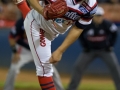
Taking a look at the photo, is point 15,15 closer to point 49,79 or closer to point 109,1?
point 109,1

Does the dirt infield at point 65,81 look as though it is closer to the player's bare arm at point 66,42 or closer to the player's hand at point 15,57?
the player's hand at point 15,57

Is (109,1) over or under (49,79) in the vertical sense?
under

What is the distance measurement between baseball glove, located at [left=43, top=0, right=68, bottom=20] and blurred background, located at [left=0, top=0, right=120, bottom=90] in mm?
6495

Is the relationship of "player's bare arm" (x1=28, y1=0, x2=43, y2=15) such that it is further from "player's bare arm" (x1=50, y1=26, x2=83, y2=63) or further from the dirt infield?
the dirt infield

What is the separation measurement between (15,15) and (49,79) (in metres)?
7.84

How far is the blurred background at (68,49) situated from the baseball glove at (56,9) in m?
6.49

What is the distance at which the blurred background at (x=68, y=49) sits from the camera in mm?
12086

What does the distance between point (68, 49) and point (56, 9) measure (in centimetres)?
702

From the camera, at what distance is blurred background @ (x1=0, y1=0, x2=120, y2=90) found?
39.7ft

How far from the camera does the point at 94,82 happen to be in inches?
450

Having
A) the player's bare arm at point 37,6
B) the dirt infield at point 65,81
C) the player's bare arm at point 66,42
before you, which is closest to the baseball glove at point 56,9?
the player's bare arm at point 37,6

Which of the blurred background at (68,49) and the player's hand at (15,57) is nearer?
the player's hand at (15,57)

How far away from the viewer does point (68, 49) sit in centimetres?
1225

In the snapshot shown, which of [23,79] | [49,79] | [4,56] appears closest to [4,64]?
[4,56]
